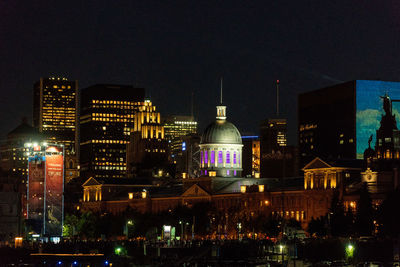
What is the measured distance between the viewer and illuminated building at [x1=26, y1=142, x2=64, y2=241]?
575 ft

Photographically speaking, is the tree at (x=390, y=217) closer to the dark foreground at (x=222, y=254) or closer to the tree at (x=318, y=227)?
the dark foreground at (x=222, y=254)

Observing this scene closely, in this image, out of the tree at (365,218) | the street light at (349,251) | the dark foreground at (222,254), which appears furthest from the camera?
the tree at (365,218)

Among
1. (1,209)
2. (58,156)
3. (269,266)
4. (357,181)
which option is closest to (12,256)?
(1,209)

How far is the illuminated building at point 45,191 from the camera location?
175375 mm

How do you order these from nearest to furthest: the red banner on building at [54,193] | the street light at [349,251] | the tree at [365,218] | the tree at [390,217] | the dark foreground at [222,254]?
the street light at [349,251] < the dark foreground at [222,254] < the tree at [390,217] < the tree at [365,218] < the red banner on building at [54,193]

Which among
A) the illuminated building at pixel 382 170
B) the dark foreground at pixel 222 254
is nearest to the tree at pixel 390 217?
the dark foreground at pixel 222 254

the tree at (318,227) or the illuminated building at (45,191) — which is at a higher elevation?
the illuminated building at (45,191)

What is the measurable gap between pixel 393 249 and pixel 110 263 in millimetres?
35961

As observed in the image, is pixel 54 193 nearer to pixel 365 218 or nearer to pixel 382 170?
pixel 365 218

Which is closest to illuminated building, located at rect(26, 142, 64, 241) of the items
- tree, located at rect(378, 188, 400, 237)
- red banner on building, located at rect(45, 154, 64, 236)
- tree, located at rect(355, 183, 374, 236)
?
red banner on building, located at rect(45, 154, 64, 236)

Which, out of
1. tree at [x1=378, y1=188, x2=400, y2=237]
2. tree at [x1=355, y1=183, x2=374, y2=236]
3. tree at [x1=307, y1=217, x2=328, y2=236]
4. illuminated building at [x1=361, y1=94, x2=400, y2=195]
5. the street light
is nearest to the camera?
the street light

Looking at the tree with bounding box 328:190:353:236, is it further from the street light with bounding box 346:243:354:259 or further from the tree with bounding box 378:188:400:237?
the street light with bounding box 346:243:354:259

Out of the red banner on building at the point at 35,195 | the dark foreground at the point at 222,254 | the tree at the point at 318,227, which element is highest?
the red banner on building at the point at 35,195

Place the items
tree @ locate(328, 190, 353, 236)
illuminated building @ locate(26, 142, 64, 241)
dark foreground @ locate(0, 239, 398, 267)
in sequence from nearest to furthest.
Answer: dark foreground @ locate(0, 239, 398, 267) < tree @ locate(328, 190, 353, 236) < illuminated building @ locate(26, 142, 64, 241)
